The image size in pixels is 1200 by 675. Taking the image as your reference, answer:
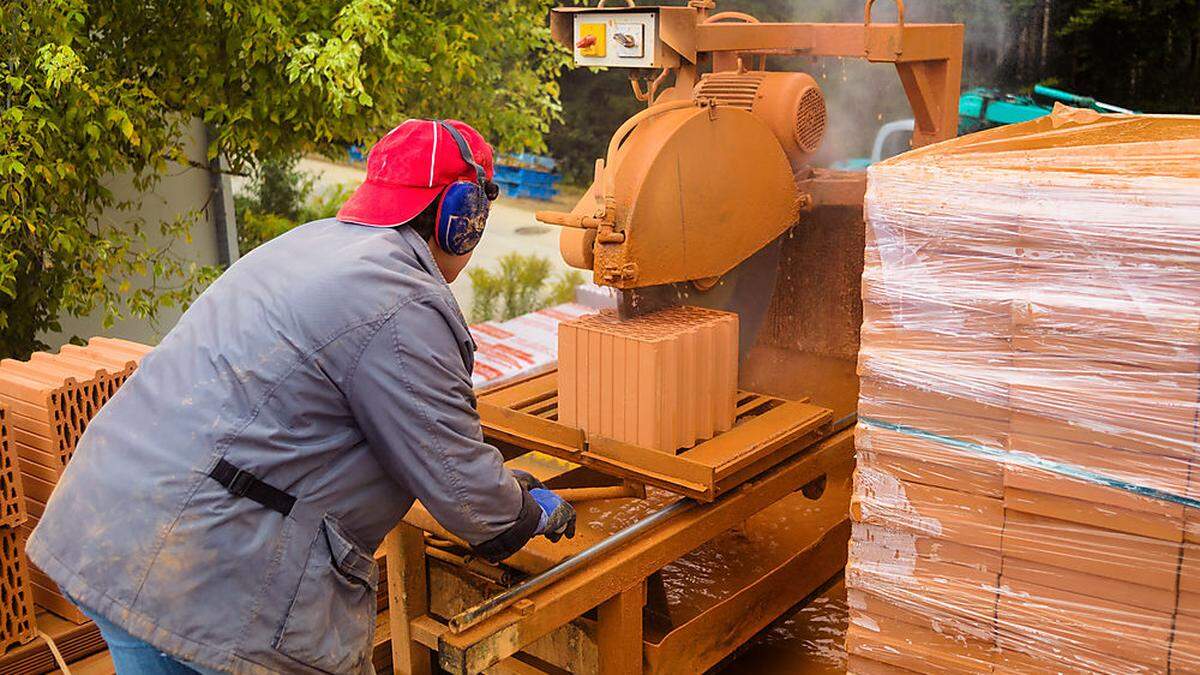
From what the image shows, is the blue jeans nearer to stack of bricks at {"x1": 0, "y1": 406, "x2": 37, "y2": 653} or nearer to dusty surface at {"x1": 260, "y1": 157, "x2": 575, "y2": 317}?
stack of bricks at {"x1": 0, "y1": 406, "x2": 37, "y2": 653}

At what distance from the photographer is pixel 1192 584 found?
2.42 metres

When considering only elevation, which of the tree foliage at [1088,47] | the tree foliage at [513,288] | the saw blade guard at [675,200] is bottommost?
the tree foliage at [513,288]

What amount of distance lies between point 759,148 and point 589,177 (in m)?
8.33

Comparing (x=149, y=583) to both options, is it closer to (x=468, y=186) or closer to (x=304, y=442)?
(x=304, y=442)

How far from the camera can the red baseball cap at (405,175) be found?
248 cm

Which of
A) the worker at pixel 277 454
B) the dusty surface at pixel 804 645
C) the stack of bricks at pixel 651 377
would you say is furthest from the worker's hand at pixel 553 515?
the dusty surface at pixel 804 645

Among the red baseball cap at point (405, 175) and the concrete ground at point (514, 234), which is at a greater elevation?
the red baseball cap at point (405, 175)

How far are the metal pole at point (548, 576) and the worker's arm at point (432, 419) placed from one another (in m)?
0.23

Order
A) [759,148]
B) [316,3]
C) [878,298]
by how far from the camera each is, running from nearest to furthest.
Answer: [878,298]
[759,148]
[316,3]

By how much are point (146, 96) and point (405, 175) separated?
406 cm

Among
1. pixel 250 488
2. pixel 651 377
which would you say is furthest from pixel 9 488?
pixel 651 377

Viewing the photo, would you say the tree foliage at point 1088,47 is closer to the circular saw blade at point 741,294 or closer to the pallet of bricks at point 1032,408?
the circular saw blade at point 741,294

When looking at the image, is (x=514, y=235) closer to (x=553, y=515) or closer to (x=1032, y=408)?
(x=553, y=515)

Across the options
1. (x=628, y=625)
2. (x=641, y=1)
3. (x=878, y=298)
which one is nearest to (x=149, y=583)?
(x=628, y=625)
